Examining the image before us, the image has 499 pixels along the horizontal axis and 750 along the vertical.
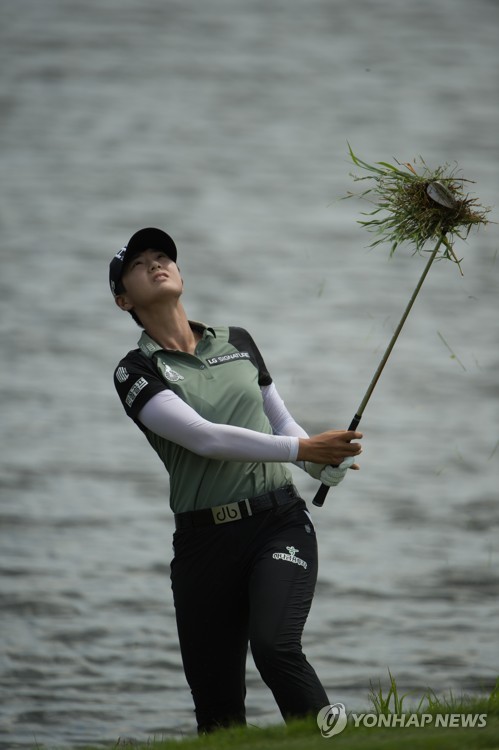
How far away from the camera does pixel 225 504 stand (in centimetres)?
475

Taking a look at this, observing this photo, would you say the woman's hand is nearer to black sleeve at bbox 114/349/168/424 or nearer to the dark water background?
black sleeve at bbox 114/349/168/424

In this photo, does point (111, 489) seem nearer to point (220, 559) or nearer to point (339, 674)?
point (339, 674)

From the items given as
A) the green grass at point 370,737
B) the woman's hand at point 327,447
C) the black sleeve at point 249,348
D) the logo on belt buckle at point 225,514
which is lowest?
the green grass at point 370,737

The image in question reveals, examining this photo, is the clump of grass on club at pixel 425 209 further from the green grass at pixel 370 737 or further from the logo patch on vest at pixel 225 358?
the green grass at pixel 370 737

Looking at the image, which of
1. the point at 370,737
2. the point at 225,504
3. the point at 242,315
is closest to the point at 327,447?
the point at 225,504

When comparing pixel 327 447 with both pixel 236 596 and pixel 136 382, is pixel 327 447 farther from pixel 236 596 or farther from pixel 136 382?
pixel 136 382

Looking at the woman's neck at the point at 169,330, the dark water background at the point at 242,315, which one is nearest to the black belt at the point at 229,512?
the woman's neck at the point at 169,330

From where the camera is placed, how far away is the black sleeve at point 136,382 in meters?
4.75

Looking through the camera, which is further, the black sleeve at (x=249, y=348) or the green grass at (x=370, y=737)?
the black sleeve at (x=249, y=348)

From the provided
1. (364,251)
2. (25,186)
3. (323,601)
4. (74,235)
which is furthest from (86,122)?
(323,601)

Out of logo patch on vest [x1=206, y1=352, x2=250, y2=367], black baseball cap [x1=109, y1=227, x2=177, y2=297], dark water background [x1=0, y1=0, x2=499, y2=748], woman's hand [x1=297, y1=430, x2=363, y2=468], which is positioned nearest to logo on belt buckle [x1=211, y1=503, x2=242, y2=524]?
woman's hand [x1=297, y1=430, x2=363, y2=468]

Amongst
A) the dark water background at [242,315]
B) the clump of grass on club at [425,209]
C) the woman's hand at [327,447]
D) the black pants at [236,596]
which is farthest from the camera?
the dark water background at [242,315]

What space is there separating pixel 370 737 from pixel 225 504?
92cm

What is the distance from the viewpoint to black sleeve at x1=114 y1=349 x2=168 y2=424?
4750mm
